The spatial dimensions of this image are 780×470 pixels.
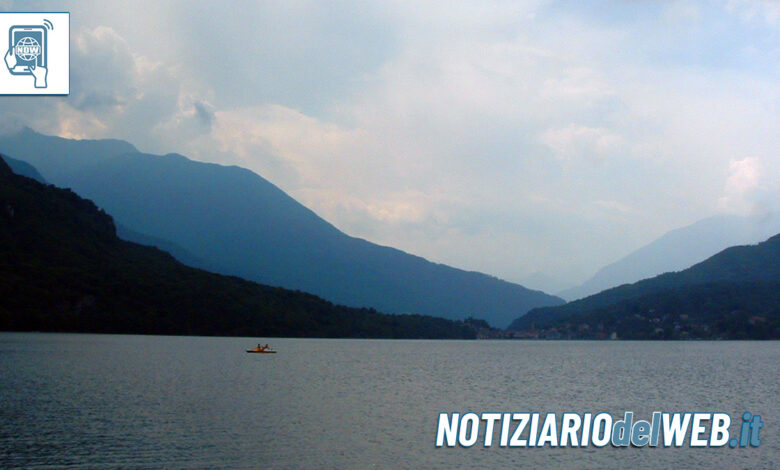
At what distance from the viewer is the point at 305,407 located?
58.6 metres

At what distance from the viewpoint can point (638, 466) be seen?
3816cm

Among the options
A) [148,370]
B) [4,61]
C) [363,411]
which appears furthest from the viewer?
[148,370]

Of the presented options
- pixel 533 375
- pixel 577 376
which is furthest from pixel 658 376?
pixel 533 375

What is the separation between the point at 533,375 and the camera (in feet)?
332

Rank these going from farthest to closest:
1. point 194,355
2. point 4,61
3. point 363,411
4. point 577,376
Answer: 1. point 194,355
2. point 577,376
3. point 363,411
4. point 4,61

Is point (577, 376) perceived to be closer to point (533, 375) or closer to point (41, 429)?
point (533, 375)

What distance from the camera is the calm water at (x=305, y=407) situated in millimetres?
38438

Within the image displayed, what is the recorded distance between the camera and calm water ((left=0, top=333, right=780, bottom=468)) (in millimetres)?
38438

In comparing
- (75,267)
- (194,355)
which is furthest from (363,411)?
(75,267)

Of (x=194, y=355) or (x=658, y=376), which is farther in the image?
(x=194, y=355)

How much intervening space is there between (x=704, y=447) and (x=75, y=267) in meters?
191

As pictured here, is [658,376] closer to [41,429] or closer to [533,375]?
[533,375]

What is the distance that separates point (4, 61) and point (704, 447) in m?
53.6

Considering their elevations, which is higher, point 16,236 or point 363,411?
point 16,236
